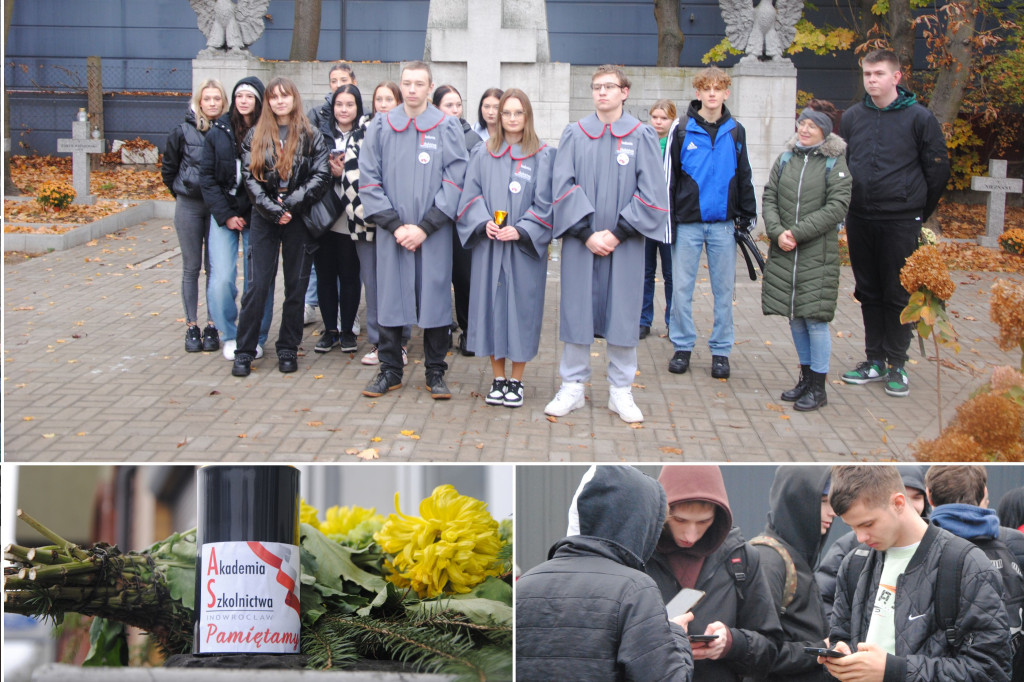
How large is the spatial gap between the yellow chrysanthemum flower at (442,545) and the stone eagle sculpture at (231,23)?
13.8 meters

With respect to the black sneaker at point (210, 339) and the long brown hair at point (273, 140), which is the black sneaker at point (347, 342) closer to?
the black sneaker at point (210, 339)

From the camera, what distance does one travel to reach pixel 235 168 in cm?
687

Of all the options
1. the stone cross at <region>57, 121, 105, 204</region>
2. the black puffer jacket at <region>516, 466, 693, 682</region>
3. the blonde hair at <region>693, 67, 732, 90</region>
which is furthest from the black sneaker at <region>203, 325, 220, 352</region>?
the stone cross at <region>57, 121, 105, 204</region>

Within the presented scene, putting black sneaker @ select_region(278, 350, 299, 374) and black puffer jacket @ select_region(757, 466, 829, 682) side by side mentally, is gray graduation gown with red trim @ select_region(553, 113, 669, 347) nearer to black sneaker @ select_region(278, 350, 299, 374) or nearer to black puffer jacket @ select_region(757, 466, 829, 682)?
black sneaker @ select_region(278, 350, 299, 374)

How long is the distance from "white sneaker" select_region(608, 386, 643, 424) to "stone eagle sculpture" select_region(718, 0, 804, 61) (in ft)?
31.0

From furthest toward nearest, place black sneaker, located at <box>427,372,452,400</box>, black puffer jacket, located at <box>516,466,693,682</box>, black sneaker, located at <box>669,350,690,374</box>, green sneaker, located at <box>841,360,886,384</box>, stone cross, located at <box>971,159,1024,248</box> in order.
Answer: stone cross, located at <box>971,159,1024,248</box>, black sneaker, located at <box>669,350,690,374</box>, green sneaker, located at <box>841,360,886,384</box>, black sneaker, located at <box>427,372,452,400</box>, black puffer jacket, located at <box>516,466,693,682</box>

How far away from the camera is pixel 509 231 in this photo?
593cm

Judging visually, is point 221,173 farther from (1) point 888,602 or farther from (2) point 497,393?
(1) point 888,602

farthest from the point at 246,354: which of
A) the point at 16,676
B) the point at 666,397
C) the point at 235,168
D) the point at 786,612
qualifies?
the point at 16,676

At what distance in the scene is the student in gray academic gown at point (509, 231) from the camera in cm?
596

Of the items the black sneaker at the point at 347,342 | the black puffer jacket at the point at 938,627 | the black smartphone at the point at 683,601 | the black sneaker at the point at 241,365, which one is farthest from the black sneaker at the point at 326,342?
the black puffer jacket at the point at 938,627

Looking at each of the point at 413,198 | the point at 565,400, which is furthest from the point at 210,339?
the point at 565,400

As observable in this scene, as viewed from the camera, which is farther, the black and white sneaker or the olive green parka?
the black and white sneaker

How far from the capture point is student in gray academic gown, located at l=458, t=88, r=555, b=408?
5.96 metres
